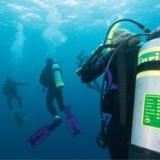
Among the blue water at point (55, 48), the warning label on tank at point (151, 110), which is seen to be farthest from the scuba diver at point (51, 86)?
the blue water at point (55, 48)

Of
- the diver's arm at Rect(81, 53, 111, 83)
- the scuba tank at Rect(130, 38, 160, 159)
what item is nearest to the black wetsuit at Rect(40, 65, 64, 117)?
the diver's arm at Rect(81, 53, 111, 83)

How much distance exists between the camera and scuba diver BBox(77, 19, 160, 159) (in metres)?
2.40

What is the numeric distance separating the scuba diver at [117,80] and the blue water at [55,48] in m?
16.4

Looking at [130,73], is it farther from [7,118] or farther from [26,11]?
[7,118]

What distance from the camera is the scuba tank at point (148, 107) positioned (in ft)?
6.26

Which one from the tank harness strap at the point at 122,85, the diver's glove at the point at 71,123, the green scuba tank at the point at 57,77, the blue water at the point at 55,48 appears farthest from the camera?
the blue water at the point at 55,48

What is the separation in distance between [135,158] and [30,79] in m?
49.5

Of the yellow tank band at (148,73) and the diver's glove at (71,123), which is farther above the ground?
the yellow tank band at (148,73)

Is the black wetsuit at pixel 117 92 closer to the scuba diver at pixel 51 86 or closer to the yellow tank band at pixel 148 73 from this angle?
the yellow tank band at pixel 148 73

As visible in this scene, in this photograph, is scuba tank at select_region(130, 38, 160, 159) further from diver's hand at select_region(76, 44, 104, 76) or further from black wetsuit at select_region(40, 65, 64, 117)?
black wetsuit at select_region(40, 65, 64, 117)

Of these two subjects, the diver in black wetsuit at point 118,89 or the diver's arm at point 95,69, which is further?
the diver's arm at point 95,69

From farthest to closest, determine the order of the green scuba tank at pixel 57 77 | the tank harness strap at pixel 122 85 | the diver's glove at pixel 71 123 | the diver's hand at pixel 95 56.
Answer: the diver's glove at pixel 71 123 < the green scuba tank at pixel 57 77 < the diver's hand at pixel 95 56 < the tank harness strap at pixel 122 85

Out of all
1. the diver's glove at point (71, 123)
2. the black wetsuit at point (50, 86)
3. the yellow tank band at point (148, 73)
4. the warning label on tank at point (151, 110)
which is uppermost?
the yellow tank band at point (148, 73)

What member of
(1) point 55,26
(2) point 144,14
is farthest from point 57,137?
(2) point 144,14
